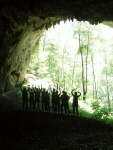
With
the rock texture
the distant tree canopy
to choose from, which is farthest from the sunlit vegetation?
the rock texture

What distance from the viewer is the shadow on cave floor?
9.30 metres

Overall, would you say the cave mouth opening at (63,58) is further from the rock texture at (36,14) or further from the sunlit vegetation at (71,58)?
the rock texture at (36,14)

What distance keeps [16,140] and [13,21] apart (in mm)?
8763

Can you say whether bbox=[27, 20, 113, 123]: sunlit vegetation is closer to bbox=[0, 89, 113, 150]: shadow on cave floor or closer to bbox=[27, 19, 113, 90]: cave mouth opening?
bbox=[27, 19, 113, 90]: cave mouth opening

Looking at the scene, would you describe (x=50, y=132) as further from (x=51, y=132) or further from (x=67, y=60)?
(x=67, y=60)

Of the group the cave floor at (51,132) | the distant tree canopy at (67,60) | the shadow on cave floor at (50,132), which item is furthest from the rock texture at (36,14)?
the distant tree canopy at (67,60)

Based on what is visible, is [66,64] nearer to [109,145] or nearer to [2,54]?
[2,54]

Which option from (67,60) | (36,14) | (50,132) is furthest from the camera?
(67,60)

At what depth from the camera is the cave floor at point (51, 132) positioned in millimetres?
9297

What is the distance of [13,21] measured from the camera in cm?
1488

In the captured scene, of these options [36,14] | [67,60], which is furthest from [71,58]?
[36,14]

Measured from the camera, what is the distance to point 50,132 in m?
11.3

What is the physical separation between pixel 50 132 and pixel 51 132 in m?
0.06

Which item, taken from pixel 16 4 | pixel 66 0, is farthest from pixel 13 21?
Result: pixel 66 0
